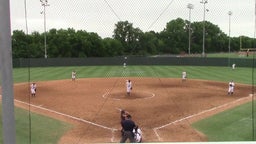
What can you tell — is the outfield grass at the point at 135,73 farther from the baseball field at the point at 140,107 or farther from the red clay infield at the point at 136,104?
the red clay infield at the point at 136,104

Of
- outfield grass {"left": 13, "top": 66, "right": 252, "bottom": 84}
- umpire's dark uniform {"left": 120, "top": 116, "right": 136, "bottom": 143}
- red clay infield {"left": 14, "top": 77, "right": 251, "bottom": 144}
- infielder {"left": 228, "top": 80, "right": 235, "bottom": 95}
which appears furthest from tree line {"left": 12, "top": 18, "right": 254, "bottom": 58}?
outfield grass {"left": 13, "top": 66, "right": 252, "bottom": 84}

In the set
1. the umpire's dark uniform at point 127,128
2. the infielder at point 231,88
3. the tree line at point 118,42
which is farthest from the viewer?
the infielder at point 231,88

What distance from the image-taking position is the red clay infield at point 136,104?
10719 mm

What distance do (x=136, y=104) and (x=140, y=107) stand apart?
69 centimetres

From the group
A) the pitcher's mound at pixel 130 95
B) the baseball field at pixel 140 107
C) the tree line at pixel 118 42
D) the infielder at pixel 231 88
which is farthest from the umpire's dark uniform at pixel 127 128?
the infielder at pixel 231 88

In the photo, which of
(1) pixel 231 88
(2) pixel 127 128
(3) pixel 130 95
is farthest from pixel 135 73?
(2) pixel 127 128

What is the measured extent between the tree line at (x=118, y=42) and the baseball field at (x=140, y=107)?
216 cm

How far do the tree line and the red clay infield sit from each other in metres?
2.14

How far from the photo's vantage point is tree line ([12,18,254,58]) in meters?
11.9

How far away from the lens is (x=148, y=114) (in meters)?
13.3

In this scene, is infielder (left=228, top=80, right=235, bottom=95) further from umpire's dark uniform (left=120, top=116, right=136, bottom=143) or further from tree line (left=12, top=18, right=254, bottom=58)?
umpire's dark uniform (left=120, top=116, right=136, bottom=143)

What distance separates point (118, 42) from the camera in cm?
1192

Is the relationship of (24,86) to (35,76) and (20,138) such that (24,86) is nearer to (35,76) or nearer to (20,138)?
(35,76)

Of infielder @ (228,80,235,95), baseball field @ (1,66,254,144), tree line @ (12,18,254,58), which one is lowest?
baseball field @ (1,66,254,144)
